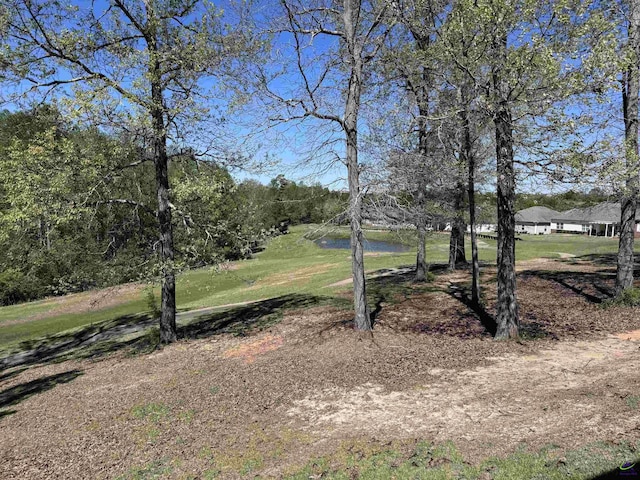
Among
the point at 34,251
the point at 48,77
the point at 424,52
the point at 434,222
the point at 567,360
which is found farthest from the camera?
the point at 434,222

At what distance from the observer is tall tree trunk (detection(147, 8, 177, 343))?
32.1ft

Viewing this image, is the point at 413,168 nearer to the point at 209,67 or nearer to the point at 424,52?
the point at 424,52

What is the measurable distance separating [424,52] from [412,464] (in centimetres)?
701

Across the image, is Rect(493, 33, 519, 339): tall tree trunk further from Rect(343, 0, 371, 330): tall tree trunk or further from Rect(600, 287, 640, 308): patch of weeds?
Rect(600, 287, 640, 308): patch of weeds

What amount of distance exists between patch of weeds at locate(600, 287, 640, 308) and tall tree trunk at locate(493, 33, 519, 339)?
347 cm

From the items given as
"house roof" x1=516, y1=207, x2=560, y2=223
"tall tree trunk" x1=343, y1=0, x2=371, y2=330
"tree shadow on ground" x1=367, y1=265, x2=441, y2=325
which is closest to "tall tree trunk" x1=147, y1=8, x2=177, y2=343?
"tall tree trunk" x1=343, y1=0, x2=371, y2=330

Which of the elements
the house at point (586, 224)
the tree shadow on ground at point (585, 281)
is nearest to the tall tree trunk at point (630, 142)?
the tree shadow on ground at point (585, 281)

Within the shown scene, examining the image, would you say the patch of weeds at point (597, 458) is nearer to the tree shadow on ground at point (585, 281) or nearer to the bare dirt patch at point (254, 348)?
the bare dirt patch at point (254, 348)

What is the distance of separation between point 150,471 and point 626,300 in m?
10.9

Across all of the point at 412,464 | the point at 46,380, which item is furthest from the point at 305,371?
the point at 46,380

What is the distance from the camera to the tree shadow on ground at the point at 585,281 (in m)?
11.9

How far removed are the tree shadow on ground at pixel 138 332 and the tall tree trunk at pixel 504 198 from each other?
21.7 ft

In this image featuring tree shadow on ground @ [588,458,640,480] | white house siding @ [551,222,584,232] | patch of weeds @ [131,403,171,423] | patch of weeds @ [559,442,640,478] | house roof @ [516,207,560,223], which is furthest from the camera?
house roof @ [516,207,560,223]

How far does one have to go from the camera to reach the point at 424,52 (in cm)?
819
